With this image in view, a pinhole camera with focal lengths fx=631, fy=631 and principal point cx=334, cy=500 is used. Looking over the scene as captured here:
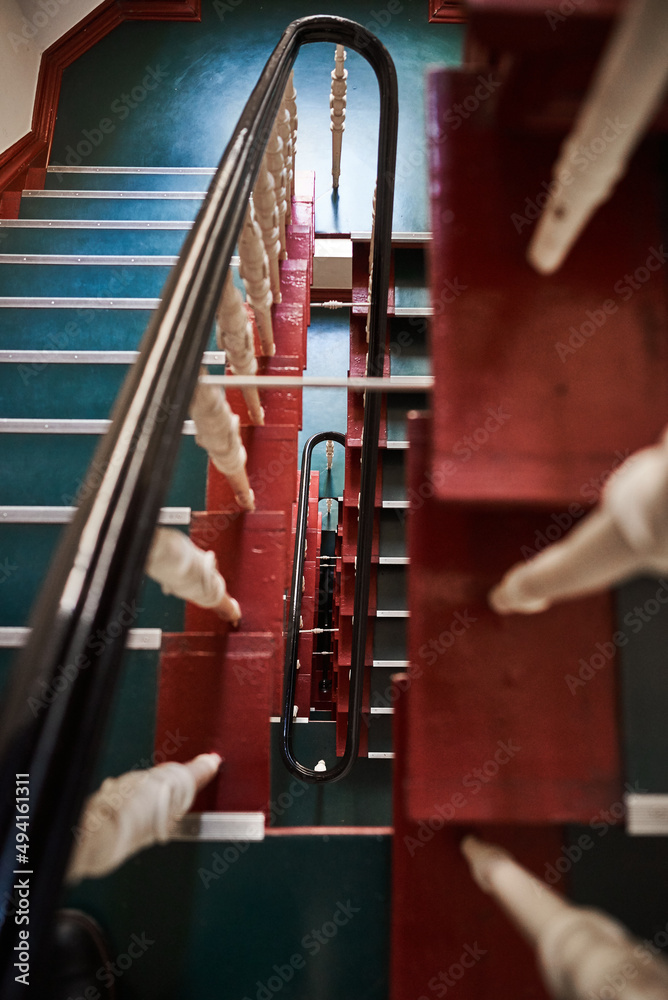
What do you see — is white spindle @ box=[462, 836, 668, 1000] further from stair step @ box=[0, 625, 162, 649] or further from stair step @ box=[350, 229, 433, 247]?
stair step @ box=[350, 229, 433, 247]

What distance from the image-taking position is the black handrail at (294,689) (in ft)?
6.54

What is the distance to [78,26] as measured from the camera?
3812 mm

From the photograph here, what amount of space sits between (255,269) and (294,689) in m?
1.92

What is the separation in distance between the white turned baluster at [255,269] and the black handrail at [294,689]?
1045mm

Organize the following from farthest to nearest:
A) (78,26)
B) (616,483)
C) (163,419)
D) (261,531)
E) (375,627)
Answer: (78,26)
(375,627)
(261,531)
(163,419)
(616,483)

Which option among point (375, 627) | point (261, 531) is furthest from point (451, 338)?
point (375, 627)

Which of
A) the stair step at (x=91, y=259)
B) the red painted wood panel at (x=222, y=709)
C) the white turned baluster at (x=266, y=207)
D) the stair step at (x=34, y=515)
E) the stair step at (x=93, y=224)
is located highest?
the stair step at (x=93, y=224)

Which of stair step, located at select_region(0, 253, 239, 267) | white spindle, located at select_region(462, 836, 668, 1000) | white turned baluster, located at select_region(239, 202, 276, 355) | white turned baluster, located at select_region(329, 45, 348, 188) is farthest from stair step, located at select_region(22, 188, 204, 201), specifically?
white spindle, located at select_region(462, 836, 668, 1000)

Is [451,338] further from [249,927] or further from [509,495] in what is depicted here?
[249,927]

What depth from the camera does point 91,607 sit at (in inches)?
20.7

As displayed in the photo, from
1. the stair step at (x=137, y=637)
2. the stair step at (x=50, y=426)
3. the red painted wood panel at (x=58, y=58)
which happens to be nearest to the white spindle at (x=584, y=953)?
the stair step at (x=137, y=637)

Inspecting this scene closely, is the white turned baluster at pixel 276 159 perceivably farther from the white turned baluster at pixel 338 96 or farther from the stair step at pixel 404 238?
the white turned baluster at pixel 338 96

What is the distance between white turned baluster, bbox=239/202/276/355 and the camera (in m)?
1.28

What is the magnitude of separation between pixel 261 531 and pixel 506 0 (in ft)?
3.15
